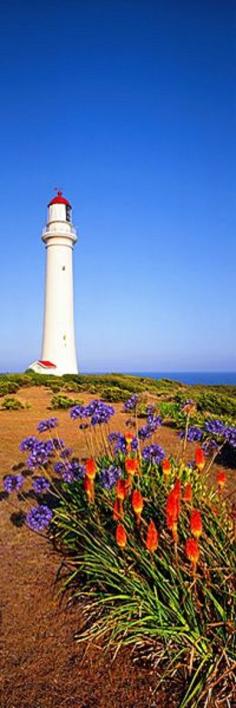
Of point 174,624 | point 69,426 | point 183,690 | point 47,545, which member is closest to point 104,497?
point 47,545

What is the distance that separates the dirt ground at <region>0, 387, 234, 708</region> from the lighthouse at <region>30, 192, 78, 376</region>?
22927 mm

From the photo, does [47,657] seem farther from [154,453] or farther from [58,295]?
[58,295]

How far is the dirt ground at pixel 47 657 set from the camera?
2562mm

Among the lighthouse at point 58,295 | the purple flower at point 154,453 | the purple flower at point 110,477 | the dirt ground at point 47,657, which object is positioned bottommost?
the dirt ground at point 47,657

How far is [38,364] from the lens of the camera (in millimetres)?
27016

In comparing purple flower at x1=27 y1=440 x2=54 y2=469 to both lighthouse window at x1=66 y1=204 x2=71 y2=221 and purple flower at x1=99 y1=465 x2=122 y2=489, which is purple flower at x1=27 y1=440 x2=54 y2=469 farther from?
lighthouse window at x1=66 y1=204 x2=71 y2=221

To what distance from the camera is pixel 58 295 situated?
91.4ft

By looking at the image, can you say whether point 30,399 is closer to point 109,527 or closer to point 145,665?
point 109,527

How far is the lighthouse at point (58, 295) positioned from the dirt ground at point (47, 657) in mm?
22927

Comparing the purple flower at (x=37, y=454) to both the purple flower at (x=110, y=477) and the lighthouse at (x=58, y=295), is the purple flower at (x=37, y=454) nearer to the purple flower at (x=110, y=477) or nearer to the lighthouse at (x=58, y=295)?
the purple flower at (x=110, y=477)

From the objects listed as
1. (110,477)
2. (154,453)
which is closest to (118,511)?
(110,477)

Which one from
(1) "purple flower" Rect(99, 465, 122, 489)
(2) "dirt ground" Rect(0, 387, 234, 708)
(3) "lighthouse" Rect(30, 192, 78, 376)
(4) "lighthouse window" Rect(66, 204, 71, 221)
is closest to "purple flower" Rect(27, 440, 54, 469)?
(1) "purple flower" Rect(99, 465, 122, 489)

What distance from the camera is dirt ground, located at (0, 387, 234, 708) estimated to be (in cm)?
256

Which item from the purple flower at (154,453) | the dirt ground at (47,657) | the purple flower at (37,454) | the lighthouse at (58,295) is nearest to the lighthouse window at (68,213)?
the lighthouse at (58,295)
